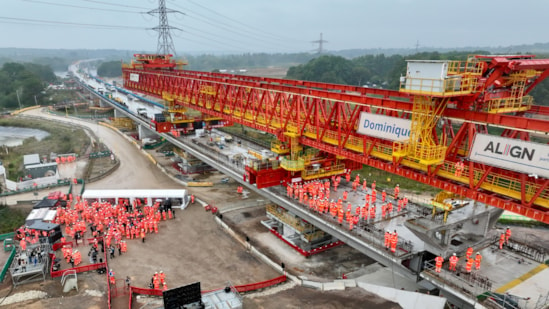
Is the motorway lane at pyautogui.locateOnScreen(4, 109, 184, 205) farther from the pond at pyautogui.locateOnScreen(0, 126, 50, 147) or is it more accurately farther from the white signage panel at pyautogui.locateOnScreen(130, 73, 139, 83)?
the pond at pyautogui.locateOnScreen(0, 126, 50, 147)

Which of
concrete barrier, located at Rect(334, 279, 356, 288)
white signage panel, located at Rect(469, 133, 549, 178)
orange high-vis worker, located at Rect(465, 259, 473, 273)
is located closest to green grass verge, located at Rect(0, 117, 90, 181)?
concrete barrier, located at Rect(334, 279, 356, 288)

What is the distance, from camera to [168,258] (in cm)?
2602

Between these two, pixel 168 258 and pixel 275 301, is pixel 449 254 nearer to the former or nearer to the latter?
pixel 275 301

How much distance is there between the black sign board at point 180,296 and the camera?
18.2 meters

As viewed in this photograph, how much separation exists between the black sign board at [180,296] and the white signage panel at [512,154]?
14.7 metres

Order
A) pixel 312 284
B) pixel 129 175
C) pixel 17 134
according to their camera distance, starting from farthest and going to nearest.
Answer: pixel 17 134 < pixel 129 175 < pixel 312 284

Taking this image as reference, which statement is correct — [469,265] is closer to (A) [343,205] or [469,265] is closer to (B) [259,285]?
(A) [343,205]

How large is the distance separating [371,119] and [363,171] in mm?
28462

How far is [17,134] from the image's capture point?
75.8m

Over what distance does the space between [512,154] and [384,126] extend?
6.32 metres

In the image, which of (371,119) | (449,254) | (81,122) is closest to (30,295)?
(371,119)

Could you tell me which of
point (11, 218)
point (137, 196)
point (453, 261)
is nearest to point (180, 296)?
point (453, 261)

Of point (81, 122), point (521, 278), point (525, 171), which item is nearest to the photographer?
point (525, 171)

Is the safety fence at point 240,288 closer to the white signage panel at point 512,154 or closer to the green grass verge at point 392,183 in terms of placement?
the white signage panel at point 512,154
